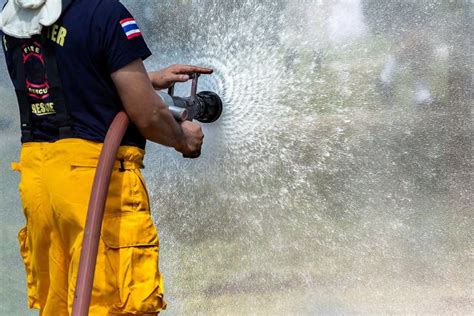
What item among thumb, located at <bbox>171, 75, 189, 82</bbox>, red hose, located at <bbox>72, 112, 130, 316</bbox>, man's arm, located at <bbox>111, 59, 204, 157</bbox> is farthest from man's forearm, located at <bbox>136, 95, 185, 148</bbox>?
thumb, located at <bbox>171, 75, 189, 82</bbox>

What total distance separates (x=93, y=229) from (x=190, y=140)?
478 millimetres

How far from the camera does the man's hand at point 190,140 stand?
2270 millimetres

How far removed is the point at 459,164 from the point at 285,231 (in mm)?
1002

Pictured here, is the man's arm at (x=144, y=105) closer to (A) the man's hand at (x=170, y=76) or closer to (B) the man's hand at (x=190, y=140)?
(B) the man's hand at (x=190, y=140)

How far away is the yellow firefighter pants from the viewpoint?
2.04m

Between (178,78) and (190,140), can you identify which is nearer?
(190,140)

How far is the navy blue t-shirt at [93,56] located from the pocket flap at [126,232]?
222 millimetres

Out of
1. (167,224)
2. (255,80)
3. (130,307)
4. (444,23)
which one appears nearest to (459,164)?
(444,23)

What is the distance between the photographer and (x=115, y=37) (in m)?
2.03

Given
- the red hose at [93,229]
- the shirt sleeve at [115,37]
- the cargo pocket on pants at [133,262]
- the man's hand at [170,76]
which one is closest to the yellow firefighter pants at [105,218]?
the cargo pocket on pants at [133,262]

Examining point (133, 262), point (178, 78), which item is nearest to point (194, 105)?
point (178, 78)

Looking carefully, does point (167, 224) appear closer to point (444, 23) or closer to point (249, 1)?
point (249, 1)

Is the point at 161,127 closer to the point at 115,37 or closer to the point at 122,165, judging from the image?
the point at 122,165

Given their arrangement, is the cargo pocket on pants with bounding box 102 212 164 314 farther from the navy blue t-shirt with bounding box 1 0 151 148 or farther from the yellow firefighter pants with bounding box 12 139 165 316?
the navy blue t-shirt with bounding box 1 0 151 148
